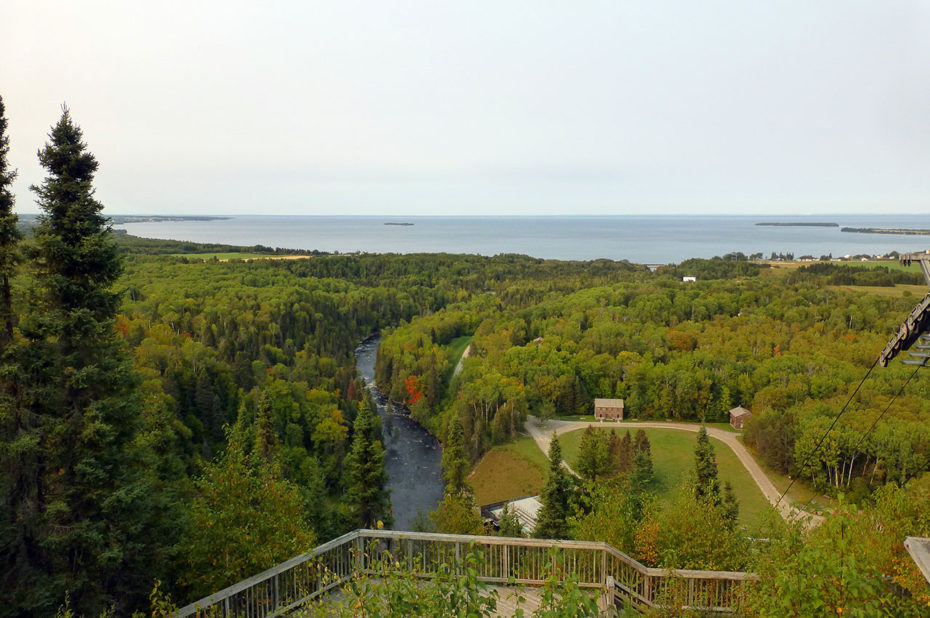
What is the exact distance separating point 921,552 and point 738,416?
125 feet

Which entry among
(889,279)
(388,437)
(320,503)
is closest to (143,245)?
(388,437)

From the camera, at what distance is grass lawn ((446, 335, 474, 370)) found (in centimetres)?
5919

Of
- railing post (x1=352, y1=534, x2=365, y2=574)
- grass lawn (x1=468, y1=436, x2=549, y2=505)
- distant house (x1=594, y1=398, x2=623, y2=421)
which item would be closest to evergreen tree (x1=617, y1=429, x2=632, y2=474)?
grass lawn (x1=468, y1=436, x2=549, y2=505)

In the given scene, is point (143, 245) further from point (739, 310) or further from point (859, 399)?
point (859, 399)

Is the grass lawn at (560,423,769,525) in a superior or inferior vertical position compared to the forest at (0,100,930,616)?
inferior

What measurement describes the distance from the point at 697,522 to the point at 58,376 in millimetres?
12666

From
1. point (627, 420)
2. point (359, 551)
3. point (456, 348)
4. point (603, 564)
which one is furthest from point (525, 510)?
point (456, 348)

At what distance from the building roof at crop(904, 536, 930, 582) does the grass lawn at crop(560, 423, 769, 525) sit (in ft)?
70.1

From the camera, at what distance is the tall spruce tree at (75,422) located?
8711mm

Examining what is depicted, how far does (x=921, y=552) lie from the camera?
6152 mm

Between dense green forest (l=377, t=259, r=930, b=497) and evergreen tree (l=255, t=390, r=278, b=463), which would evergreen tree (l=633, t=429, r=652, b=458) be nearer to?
dense green forest (l=377, t=259, r=930, b=497)

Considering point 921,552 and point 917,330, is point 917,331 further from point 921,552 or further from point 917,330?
point 921,552

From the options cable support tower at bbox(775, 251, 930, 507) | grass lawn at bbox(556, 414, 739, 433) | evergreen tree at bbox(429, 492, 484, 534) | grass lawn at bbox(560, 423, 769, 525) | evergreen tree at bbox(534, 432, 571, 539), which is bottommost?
grass lawn at bbox(556, 414, 739, 433)

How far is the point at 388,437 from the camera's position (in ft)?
135
